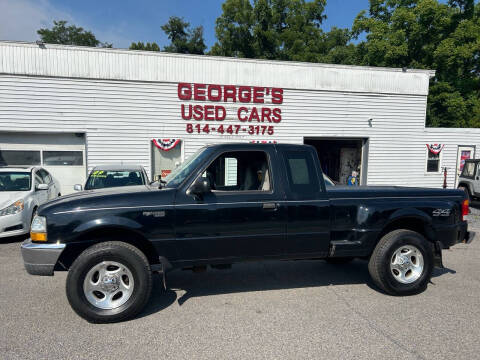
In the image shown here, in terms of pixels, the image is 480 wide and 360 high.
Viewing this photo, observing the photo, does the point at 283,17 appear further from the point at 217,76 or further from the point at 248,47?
the point at 217,76

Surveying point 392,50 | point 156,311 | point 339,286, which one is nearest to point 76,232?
point 156,311

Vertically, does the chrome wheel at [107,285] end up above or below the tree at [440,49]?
below

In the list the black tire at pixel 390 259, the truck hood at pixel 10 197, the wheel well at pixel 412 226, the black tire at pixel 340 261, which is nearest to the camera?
the black tire at pixel 390 259

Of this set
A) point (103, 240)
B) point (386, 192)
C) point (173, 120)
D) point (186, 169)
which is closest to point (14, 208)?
point (103, 240)

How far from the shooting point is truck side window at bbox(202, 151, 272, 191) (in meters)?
4.02

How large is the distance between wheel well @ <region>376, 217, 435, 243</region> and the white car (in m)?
6.65

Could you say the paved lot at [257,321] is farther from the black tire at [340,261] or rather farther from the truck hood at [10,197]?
the truck hood at [10,197]

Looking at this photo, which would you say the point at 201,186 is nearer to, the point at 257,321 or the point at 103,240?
the point at 103,240

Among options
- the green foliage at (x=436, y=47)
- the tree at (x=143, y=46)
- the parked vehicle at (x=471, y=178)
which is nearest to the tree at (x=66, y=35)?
the tree at (x=143, y=46)

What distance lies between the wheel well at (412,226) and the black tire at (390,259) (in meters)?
0.10

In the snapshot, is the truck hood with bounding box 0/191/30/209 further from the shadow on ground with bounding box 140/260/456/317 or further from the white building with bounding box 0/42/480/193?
the white building with bounding box 0/42/480/193

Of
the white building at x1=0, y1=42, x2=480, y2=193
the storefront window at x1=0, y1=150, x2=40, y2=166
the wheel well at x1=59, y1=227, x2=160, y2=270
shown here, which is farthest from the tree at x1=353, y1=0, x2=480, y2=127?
the wheel well at x1=59, y1=227, x2=160, y2=270

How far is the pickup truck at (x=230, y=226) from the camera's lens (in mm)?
3436

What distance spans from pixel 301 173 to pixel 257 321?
72.4 inches
